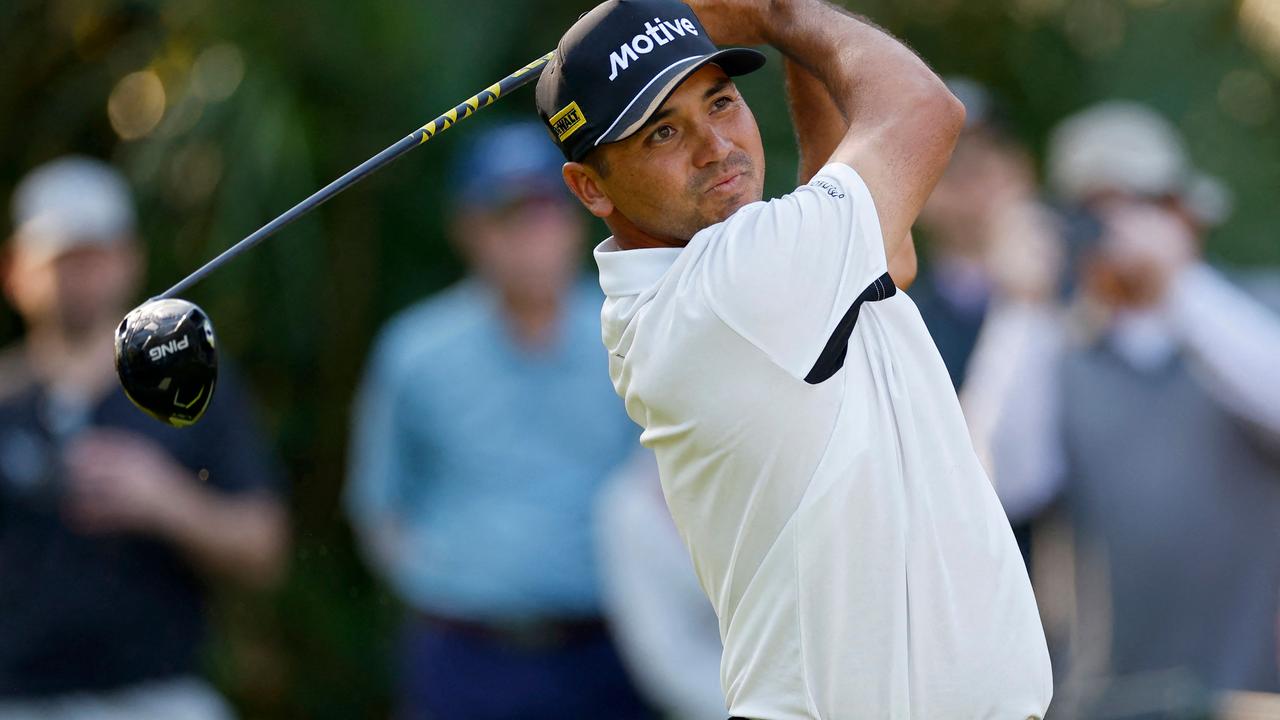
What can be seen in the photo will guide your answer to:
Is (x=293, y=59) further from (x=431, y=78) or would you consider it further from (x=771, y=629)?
(x=771, y=629)

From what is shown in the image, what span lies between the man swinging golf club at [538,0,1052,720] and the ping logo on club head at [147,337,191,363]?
0.72 meters

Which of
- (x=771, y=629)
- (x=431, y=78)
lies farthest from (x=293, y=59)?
(x=771, y=629)

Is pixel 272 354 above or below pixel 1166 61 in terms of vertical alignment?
above

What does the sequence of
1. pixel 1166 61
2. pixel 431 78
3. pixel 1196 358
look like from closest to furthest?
pixel 1196 358
pixel 431 78
pixel 1166 61

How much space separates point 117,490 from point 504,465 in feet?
4.09

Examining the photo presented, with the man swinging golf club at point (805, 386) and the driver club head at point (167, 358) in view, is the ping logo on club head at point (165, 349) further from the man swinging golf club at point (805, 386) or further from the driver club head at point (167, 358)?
the man swinging golf club at point (805, 386)

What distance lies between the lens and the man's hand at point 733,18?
10.7 ft

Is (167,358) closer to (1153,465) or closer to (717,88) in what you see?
(717,88)

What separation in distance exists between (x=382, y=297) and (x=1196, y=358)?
3395 mm

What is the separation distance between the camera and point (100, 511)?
585 centimetres

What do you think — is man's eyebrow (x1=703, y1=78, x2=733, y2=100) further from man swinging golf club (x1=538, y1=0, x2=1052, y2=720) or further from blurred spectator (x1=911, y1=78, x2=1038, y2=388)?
blurred spectator (x1=911, y1=78, x2=1038, y2=388)

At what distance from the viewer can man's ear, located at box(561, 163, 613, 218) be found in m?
3.09

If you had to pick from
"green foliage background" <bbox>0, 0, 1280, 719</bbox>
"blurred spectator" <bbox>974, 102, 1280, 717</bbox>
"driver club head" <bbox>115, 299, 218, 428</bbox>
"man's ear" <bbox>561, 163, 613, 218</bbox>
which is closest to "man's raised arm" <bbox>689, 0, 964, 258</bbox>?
"man's ear" <bbox>561, 163, 613, 218</bbox>

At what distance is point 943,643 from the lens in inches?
110
